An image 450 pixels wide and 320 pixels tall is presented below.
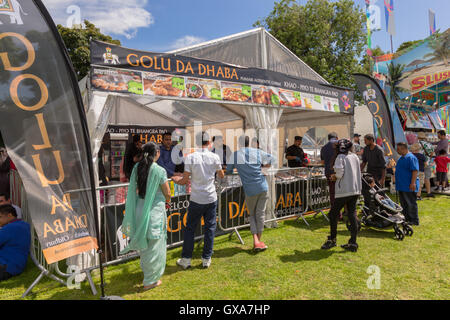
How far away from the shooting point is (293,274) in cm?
365

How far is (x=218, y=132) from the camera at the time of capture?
32.4 ft

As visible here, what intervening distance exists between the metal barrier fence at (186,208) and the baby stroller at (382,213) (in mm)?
1187

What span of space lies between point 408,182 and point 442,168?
207 inches

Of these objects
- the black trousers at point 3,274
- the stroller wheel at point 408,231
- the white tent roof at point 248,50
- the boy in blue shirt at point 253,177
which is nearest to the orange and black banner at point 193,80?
the white tent roof at point 248,50

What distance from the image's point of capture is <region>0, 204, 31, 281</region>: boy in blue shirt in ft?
12.2

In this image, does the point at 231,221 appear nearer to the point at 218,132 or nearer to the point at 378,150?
the point at 378,150

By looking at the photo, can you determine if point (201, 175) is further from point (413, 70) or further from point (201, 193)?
point (413, 70)

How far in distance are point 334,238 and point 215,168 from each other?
2.39 metres

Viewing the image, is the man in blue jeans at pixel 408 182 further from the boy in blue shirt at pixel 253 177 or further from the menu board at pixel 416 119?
the menu board at pixel 416 119

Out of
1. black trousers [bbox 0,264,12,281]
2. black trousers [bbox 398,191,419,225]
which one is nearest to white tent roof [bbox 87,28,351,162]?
black trousers [bbox 0,264,12,281]

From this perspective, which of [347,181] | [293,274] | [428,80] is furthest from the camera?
[428,80]

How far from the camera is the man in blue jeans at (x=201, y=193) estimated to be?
3.80 m

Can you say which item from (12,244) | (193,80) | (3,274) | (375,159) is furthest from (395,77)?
(3,274)
